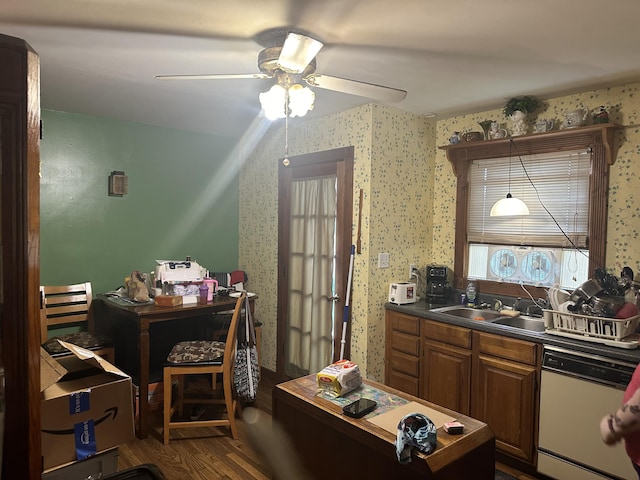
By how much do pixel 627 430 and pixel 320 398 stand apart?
4.30 ft

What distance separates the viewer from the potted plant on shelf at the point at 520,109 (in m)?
3.17

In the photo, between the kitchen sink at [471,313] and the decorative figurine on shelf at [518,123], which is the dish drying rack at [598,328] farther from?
the decorative figurine on shelf at [518,123]

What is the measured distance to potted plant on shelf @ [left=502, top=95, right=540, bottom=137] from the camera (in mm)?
3170

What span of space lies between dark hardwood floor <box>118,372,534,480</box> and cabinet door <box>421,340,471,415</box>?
0.47m

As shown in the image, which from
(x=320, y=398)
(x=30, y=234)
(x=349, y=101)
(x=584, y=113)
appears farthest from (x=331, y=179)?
(x=30, y=234)

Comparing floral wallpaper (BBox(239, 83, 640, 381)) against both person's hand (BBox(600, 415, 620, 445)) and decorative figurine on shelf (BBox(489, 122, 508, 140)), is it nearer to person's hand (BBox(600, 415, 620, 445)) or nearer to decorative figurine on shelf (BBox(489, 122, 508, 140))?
decorative figurine on shelf (BBox(489, 122, 508, 140))

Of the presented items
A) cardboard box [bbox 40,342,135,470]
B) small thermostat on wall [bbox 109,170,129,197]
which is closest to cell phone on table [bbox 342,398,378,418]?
cardboard box [bbox 40,342,135,470]

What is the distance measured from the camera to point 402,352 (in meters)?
3.46

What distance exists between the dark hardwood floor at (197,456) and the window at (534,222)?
140cm

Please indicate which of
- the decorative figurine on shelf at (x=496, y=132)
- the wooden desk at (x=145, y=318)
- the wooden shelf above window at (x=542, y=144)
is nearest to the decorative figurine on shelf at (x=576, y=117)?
the wooden shelf above window at (x=542, y=144)

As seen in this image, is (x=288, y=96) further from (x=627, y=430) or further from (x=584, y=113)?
(x=584, y=113)

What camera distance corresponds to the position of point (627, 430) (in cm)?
108

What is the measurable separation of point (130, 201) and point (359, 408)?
3133 mm

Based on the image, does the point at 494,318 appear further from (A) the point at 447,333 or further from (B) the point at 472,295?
(A) the point at 447,333
